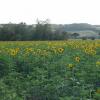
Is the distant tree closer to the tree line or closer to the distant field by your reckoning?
the tree line

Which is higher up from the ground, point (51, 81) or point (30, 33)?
point (51, 81)

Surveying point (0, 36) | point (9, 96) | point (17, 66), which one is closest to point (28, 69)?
point (17, 66)

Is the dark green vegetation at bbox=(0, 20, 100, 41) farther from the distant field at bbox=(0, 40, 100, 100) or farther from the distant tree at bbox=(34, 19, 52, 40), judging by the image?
the distant field at bbox=(0, 40, 100, 100)

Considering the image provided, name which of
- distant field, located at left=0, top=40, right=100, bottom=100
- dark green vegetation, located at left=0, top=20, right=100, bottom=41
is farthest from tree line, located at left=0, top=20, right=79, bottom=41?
distant field, located at left=0, top=40, right=100, bottom=100

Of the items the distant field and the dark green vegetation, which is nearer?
the distant field

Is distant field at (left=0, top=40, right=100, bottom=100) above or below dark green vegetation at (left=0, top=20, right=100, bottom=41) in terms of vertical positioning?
above

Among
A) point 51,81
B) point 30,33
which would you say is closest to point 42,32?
point 30,33

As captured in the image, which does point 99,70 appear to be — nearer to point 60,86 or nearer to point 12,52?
point 60,86

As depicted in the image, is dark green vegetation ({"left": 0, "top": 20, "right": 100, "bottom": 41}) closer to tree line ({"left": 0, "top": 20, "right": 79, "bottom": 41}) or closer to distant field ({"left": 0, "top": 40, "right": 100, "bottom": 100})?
tree line ({"left": 0, "top": 20, "right": 79, "bottom": 41})

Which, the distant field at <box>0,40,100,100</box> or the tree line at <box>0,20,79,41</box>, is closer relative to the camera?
the distant field at <box>0,40,100,100</box>

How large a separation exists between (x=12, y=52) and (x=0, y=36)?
32.7m

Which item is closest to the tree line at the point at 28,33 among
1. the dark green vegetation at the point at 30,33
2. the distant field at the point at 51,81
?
the dark green vegetation at the point at 30,33

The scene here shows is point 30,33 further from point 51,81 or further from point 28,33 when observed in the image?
point 51,81

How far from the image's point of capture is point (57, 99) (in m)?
6.25
